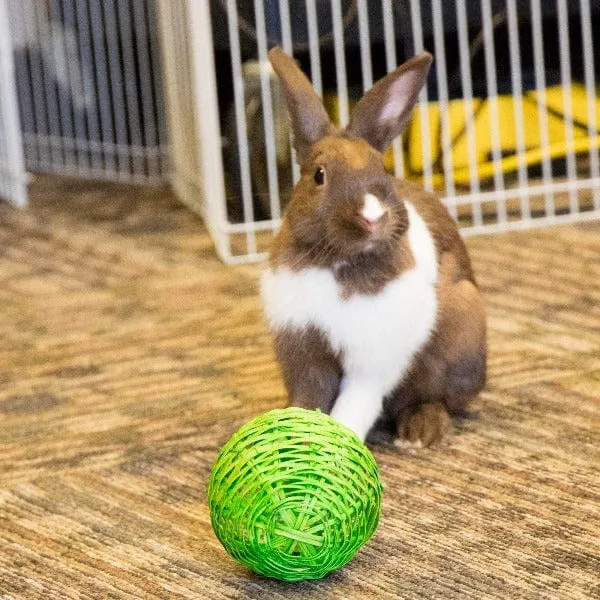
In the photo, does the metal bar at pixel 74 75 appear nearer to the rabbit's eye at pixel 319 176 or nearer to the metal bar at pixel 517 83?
the metal bar at pixel 517 83

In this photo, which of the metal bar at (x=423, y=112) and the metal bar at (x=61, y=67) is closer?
the metal bar at (x=423, y=112)

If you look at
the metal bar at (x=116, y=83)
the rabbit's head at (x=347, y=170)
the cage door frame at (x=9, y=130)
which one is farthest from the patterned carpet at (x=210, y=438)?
the metal bar at (x=116, y=83)

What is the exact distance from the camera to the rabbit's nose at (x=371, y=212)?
1.85 m

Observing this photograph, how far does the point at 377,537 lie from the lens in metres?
1.76

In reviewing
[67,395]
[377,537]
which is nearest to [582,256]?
[67,395]

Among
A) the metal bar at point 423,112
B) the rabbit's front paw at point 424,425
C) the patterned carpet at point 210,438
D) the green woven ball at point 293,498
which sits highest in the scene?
the metal bar at point 423,112

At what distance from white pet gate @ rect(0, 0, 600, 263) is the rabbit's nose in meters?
1.58

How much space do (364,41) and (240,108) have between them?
1.25ft

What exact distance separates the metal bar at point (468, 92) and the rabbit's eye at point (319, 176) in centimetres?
172

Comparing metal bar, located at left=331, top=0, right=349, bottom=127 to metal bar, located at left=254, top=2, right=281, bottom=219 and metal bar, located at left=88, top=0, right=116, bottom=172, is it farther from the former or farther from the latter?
metal bar, located at left=88, top=0, right=116, bottom=172

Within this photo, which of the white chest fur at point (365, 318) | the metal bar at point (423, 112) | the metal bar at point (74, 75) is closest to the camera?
the white chest fur at point (365, 318)

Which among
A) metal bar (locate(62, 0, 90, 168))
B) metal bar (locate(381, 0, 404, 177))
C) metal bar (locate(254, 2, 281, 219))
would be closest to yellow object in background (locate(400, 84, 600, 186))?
metal bar (locate(381, 0, 404, 177))

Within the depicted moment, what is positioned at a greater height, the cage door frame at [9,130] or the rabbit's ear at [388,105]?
the rabbit's ear at [388,105]

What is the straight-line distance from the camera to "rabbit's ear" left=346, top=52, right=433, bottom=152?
6.60 ft
